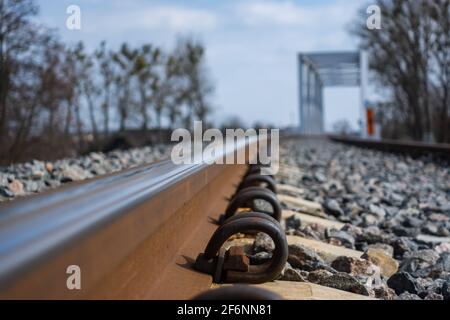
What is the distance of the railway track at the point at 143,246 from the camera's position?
3.05 ft

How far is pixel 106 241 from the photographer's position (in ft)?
3.77

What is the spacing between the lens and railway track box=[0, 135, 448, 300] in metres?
0.93

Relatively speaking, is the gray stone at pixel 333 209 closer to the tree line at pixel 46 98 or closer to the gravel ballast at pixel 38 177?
the gravel ballast at pixel 38 177

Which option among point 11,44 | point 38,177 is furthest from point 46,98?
point 38,177

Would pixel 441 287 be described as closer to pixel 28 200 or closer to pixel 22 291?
pixel 28 200

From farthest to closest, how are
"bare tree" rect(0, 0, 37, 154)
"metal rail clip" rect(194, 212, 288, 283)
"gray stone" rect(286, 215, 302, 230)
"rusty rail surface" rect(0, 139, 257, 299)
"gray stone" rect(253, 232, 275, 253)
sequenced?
"bare tree" rect(0, 0, 37, 154) → "gray stone" rect(286, 215, 302, 230) → "gray stone" rect(253, 232, 275, 253) → "metal rail clip" rect(194, 212, 288, 283) → "rusty rail surface" rect(0, 139, 257, 299)

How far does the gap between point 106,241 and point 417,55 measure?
34252mm

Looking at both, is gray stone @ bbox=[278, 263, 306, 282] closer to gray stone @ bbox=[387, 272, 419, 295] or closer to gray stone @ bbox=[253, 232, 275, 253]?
gray stone @ bbox=[253, 232, 275, 253]

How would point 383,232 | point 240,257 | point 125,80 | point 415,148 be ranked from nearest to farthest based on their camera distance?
point 240,257 → point 383,232 → point 415,148 → point 125,80

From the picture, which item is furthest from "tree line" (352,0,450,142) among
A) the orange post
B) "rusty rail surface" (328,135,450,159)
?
"rusty rail surface" (328,135,450,159)

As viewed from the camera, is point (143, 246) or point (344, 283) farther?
point (344, 283)

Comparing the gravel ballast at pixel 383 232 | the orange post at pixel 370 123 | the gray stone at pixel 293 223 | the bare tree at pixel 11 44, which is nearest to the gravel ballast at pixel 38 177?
the gray stone at pixel 293 223

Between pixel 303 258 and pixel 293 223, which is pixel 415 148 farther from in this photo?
pixel 303 258

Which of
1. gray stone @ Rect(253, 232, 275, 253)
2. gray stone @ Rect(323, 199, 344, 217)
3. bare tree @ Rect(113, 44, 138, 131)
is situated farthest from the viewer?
bare tree @ Rect(113, 44, 138, 131)
